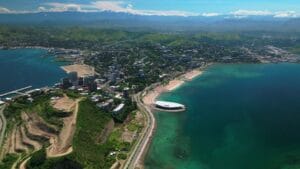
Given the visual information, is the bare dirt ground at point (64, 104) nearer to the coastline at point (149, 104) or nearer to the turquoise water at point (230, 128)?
the coastline at point (149, 104)

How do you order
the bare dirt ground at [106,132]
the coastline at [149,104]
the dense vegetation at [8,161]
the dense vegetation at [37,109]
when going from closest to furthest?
the dense vegetation at [8,161] → the coastline at [149,104] → the bare dirt ground at [106,132] → the dense vegetation at [37,109]

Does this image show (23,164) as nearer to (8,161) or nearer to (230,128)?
(8,161)

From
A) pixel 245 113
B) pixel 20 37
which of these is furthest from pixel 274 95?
pixel 20 37

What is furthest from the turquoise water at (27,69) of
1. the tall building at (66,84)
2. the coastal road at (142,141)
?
the coastal road at (142,141)

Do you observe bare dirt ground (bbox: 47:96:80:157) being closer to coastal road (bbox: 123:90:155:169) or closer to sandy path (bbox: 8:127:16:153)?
sandy path (bbox: 8:127:16:153)

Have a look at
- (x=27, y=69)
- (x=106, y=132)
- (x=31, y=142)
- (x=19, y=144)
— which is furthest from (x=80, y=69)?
(x=31, y=142)

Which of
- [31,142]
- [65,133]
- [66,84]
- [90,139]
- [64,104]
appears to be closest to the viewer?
[90,139]

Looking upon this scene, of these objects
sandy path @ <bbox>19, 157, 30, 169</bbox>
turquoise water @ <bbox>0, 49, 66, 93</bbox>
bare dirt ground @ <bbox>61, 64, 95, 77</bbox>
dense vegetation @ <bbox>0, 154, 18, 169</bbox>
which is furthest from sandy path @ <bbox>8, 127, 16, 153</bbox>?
bare dirt ground @ <bbox>61, 64, 95, 77</bbox>
